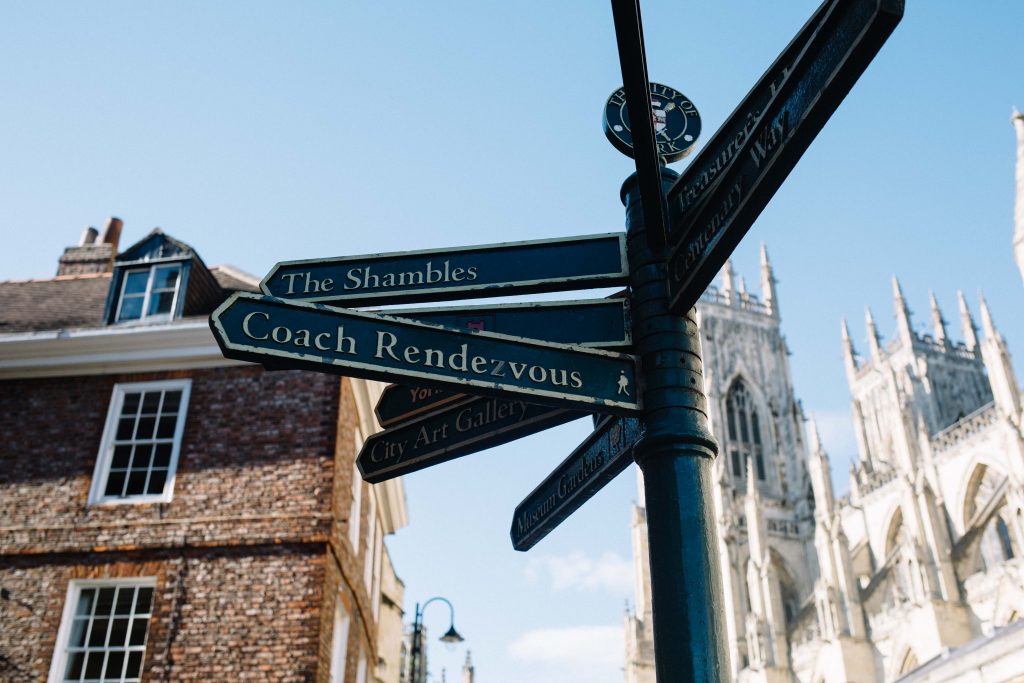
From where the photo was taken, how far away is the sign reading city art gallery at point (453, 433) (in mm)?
3424

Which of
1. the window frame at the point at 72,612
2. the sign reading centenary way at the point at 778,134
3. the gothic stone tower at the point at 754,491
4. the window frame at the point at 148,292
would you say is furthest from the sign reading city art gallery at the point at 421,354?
the gothic stone tower at the point at 754,491

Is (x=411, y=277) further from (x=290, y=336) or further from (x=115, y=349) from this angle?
(x=115, y=349)

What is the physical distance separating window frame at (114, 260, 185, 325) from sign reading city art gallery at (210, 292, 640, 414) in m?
11.2

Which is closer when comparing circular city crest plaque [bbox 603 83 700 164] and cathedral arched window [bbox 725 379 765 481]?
circular city crest plaque [bbox 603 83 700 164]

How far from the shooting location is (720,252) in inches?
111

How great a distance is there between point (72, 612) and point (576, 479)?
9523mm

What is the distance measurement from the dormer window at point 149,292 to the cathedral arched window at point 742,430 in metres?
46.0

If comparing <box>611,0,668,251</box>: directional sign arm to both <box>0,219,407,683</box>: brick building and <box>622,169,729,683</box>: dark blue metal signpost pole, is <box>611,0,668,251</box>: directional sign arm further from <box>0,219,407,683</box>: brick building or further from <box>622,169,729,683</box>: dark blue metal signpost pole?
<box>0,219,407,683</box>: brick building

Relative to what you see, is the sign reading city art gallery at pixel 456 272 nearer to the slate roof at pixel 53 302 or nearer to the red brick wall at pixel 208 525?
the red brick wall at pixel 208 525

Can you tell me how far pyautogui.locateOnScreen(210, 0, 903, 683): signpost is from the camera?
266 cm

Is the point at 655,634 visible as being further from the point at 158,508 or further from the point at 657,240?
the point at 158,508

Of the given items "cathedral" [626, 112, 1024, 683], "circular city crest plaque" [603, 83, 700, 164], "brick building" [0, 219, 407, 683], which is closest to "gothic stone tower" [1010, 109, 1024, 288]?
"cathedral" [626, 112, 1024, 683]

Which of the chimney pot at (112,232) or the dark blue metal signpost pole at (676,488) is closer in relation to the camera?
the dark blue metal signpost pole at (676,488)

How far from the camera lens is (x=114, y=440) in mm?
12039
